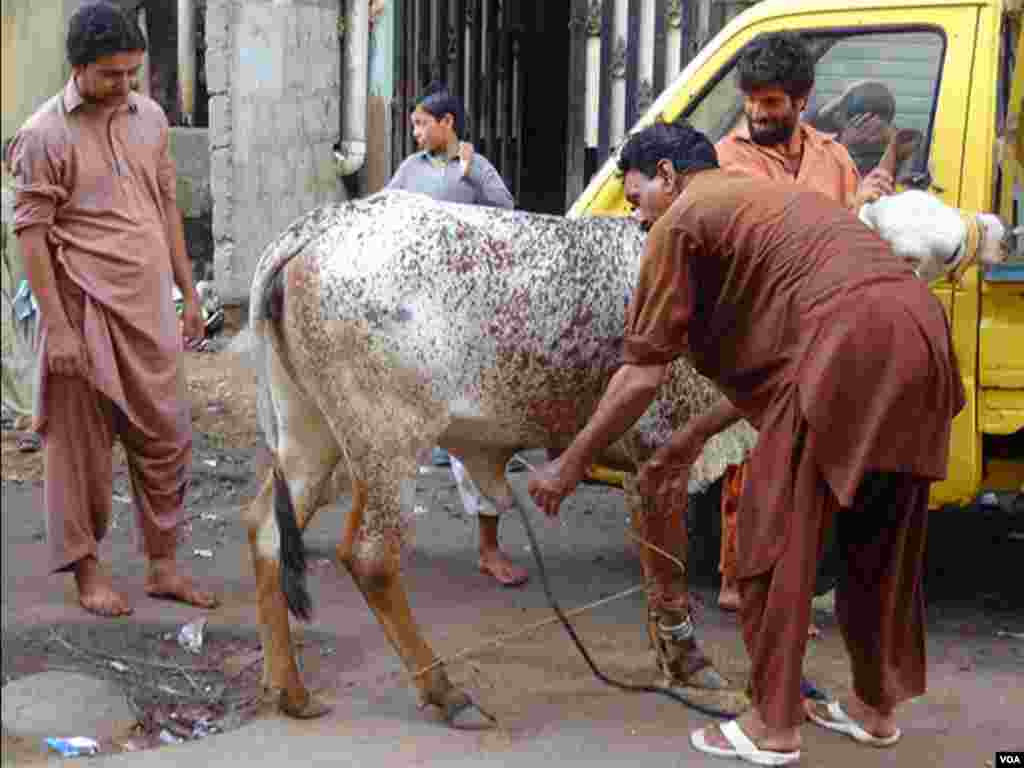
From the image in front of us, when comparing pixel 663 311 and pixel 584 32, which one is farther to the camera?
pixel 584 32

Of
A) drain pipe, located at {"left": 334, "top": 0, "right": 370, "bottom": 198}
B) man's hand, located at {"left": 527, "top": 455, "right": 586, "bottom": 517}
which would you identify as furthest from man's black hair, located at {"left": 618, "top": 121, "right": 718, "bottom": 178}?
drain pipe, located at {"left": 334, "top": 0, "right": 370, "bottom": 198}

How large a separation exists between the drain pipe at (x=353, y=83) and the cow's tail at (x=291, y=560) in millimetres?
4005

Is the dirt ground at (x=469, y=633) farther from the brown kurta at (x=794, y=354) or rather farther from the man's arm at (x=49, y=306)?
the brown kurta at (x=794, y=354)

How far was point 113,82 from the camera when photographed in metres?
5.12

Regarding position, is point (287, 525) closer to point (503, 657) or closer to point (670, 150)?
point (503, 657)

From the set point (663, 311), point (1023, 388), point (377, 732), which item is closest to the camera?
point (663, 311)

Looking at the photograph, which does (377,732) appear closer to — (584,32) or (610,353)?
(610,353)

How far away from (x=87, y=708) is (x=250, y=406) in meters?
3.42

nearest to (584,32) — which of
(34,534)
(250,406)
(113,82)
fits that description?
(250,406)

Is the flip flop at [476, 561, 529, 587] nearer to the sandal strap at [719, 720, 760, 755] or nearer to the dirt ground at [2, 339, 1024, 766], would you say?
the dirt ground at [2, 339, 1024, 766]

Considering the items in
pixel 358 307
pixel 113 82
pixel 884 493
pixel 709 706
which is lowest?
pixel 709 706

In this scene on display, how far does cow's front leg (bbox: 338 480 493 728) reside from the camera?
14.7 ft

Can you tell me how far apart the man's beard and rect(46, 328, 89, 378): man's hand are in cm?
224

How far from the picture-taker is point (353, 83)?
8328mm
